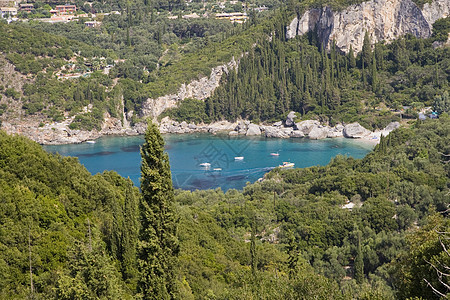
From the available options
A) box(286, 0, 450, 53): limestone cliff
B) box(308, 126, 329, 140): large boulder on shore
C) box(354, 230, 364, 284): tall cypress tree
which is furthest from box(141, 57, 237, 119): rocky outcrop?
box(354, 230, 364, 284): tall cypress tree

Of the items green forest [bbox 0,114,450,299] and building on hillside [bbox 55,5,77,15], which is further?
building on hillside [bbox 55,5,77,15]

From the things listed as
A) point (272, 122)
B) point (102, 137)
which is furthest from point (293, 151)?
point (102, 137)

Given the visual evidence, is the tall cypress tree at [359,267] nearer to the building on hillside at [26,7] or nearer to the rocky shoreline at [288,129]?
the rocky shoreline at [288,129]

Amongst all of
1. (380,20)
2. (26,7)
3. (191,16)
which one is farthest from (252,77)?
(26,7)

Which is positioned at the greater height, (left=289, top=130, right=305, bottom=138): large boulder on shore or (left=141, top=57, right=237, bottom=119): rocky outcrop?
(left=141, top=57, right=237, bottom=119): rocky outcrop

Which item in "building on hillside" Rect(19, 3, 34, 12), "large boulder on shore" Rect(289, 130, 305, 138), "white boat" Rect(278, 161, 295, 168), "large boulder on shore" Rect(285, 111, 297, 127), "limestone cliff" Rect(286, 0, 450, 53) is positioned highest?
"building on hillside" Rect(19, 3, 34, 12)

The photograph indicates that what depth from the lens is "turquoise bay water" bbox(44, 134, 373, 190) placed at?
201ft

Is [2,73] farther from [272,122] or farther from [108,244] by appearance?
[108,244]

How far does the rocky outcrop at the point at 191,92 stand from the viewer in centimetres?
8712

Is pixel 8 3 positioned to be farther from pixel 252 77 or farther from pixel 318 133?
pixel 318 133

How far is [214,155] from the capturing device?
72.1 metres

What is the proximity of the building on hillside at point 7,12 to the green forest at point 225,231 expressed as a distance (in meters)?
→ 86.4

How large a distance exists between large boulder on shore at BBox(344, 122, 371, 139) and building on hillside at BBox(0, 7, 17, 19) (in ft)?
254

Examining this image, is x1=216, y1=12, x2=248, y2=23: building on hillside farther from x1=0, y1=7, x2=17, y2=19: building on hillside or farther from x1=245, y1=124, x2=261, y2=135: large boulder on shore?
x1=0, y1=7, x2=17, y2=19: building on hillside
